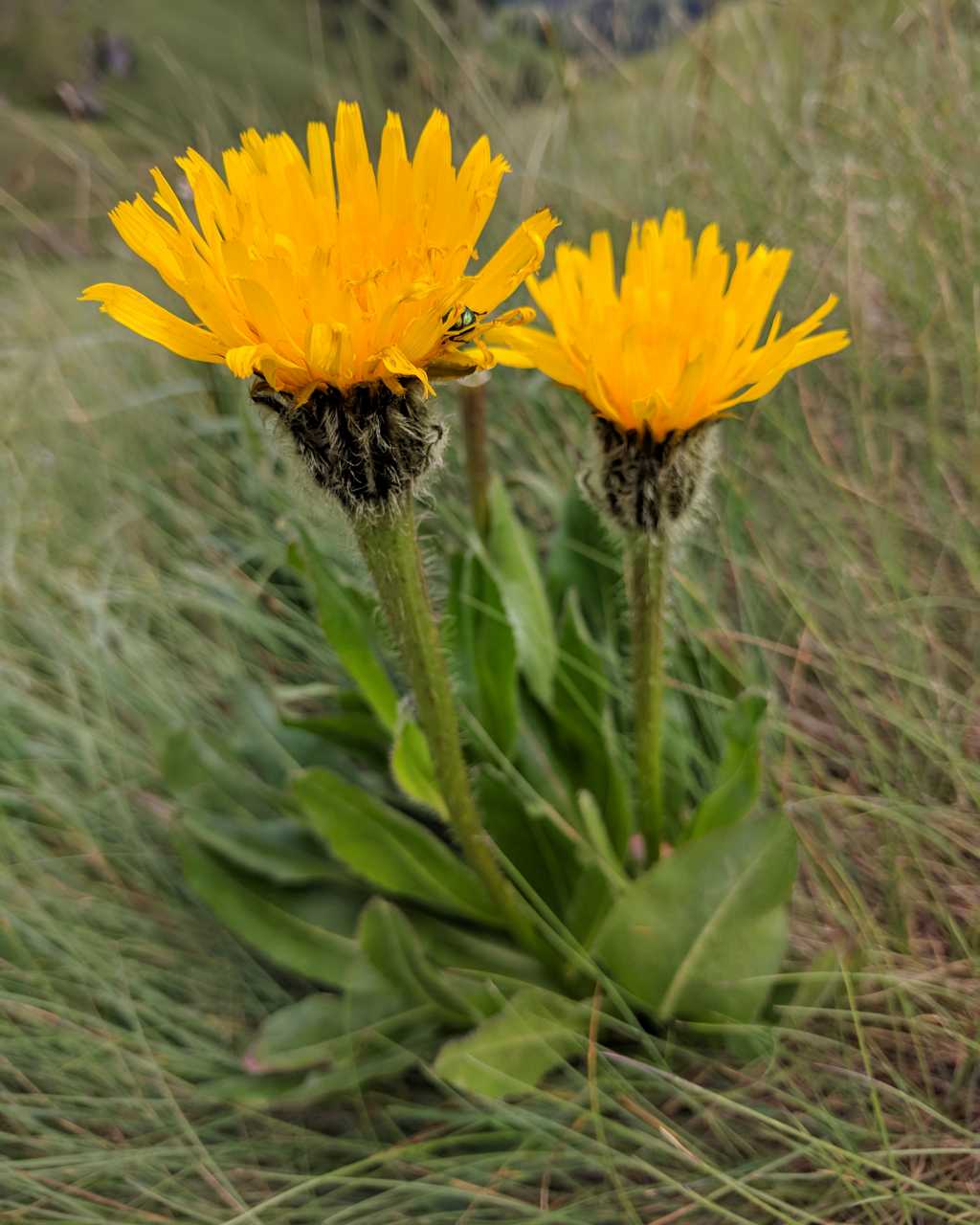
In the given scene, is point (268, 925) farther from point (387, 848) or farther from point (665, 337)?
point (665, 337)

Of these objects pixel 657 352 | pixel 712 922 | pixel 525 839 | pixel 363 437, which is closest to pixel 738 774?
pixel 712 922

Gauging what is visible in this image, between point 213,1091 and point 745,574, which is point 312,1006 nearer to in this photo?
point 213,1091

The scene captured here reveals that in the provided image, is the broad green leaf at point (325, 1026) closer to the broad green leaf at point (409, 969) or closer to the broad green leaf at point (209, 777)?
the broad green leaf at point (409, 969)

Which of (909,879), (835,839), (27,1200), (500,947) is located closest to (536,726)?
(500,947)

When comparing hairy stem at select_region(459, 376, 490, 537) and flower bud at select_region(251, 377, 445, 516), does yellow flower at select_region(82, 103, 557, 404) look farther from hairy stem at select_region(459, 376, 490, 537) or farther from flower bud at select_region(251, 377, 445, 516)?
hairy stem at select_region(459, 376, 490, 537)

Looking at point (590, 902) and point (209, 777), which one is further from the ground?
point (209, 777)

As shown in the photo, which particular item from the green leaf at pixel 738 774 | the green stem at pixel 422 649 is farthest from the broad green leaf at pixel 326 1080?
the green leaf at pixel 738 774
